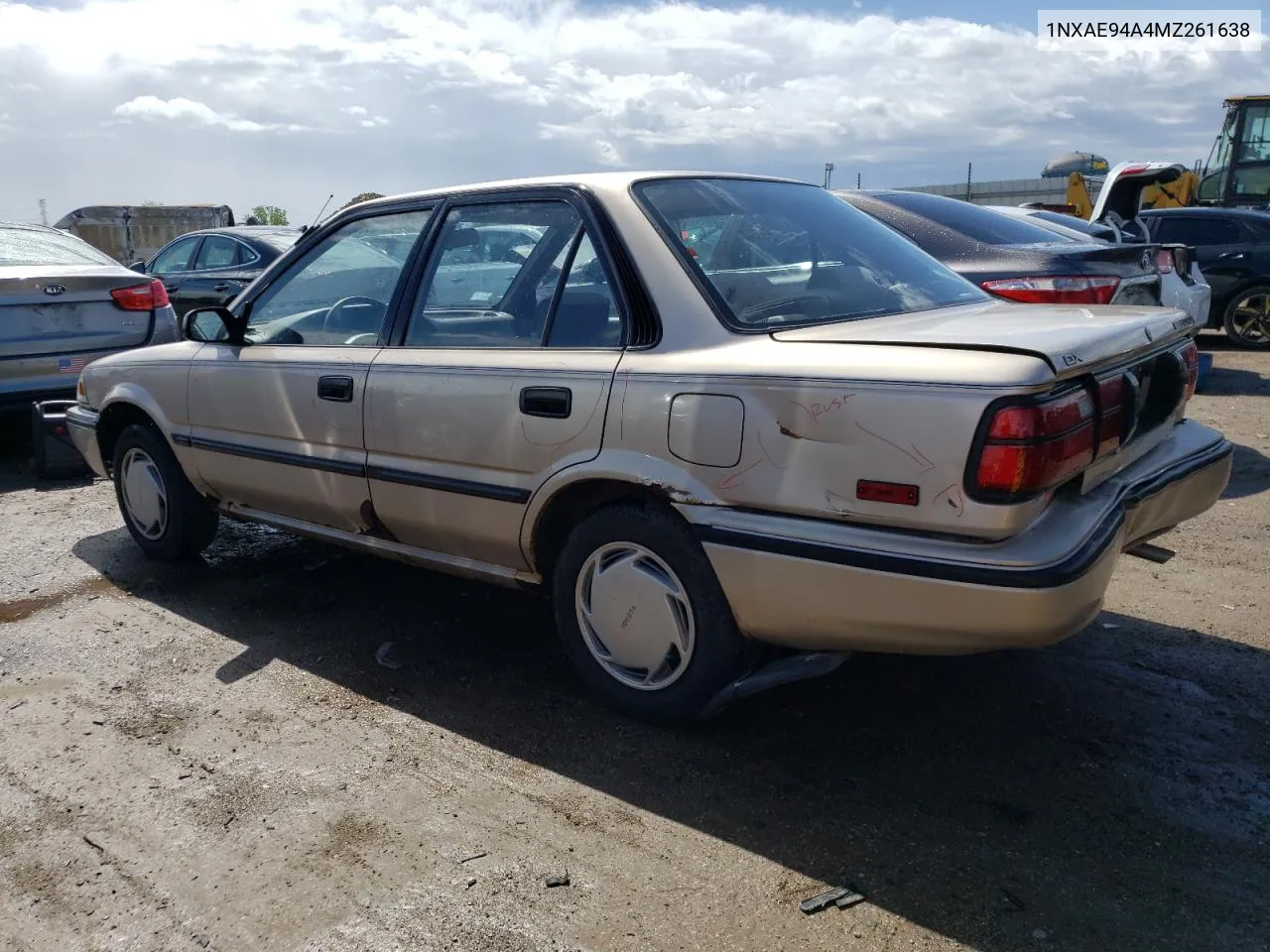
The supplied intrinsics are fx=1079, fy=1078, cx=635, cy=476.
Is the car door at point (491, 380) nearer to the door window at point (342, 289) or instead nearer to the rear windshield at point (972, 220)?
the door window at point (342, 289)

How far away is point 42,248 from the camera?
7.45 meters

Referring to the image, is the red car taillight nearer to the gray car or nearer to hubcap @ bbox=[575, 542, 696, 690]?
the gray car

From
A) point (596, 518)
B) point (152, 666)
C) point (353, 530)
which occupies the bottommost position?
point (152, 666)

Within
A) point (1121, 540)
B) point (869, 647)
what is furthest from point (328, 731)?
point (1121, 540)

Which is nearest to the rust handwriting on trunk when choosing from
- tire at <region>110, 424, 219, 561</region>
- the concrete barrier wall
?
tire at <region>110, 424, 219, 561</region>

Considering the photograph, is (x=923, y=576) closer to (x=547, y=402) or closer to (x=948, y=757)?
(x=948, y=757)

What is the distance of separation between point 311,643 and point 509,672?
85 cm

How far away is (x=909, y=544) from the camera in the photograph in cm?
257

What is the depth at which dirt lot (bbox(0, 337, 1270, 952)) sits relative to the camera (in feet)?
7.88

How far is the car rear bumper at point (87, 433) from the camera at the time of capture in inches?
203

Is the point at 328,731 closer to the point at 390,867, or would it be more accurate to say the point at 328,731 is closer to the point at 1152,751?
the point at 390,867

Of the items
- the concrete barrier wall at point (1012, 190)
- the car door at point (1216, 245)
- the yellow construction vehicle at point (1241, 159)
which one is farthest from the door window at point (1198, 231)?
the concrete barrier wall at point (1012, 190)

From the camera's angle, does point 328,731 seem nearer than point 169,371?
Yes

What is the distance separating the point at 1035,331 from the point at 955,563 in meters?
0.71
